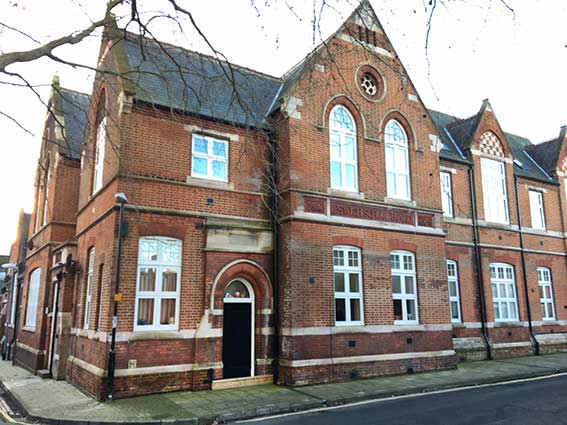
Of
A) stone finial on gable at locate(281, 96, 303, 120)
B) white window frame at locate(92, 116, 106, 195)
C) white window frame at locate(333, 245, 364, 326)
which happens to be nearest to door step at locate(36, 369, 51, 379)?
white window frame at locate(92, 116, 106, 195)

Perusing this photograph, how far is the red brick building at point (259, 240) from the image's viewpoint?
40.4ft

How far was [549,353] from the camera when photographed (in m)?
20.1

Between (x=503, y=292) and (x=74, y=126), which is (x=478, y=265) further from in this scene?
(x=74, y=126)

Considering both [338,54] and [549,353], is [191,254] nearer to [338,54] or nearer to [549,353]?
[338,54]

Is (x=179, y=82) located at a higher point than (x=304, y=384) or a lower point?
higher

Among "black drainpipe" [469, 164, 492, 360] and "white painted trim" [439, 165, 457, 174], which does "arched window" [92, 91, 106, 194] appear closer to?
"white painted trim" [439, 165, 457, 174]

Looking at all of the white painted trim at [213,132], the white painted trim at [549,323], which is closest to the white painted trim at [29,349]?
the white painted trim at [213,132]

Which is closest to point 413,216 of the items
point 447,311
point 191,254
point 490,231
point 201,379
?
point 447,311

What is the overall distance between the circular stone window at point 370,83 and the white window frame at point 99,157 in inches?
341

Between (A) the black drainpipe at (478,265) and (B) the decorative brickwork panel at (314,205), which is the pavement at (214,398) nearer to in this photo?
(A) the black drainpipe at (478,265)

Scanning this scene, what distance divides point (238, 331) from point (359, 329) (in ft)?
12.0

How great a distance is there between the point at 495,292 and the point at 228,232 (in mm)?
12646

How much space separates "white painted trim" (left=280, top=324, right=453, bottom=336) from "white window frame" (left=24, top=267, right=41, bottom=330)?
11.1m

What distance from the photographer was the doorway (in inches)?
513
